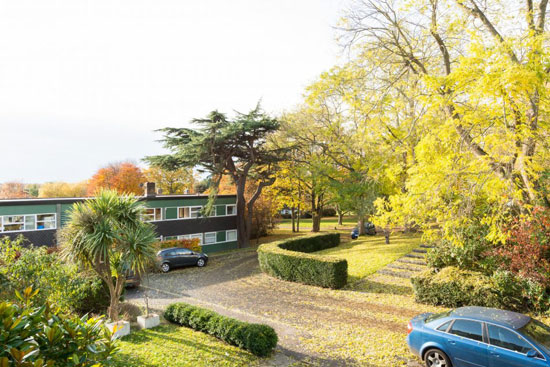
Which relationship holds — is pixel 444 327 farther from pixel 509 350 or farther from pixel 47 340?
pixel 47 340

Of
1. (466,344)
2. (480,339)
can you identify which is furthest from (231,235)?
(480,339)

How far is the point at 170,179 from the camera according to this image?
186 ft

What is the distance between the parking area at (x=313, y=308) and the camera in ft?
30.7

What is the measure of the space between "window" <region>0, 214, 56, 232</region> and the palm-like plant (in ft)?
46.2

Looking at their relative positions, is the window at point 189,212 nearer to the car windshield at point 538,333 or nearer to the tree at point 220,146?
the tree at point 220,146

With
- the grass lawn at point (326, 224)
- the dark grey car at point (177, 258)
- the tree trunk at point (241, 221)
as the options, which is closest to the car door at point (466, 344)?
the dark grey car at point (177, 258)

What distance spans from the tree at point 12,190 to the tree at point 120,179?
2241cm

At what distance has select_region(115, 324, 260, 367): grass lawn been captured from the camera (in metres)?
8.32

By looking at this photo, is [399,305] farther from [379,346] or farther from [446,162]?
[446,162]

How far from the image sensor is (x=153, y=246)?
441 inches

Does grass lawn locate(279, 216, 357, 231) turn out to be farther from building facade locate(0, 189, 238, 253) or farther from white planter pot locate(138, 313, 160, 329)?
white planter pot locate(138, 313, 160, 329)

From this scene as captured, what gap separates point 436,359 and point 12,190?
8306 cm

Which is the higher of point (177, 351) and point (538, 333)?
point (538, 333)

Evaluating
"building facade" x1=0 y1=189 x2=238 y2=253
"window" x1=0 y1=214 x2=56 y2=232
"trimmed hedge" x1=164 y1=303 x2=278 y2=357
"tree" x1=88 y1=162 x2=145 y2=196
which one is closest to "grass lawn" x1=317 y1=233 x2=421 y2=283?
"trimmed hedge" x1=164 y1=303 x2=278 y2=357
